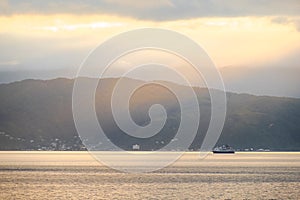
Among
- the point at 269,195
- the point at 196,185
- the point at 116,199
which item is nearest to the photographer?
the point at 116,199

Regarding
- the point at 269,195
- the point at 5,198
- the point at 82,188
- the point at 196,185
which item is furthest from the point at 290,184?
the point at 5,198

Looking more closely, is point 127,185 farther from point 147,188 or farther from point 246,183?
point 246,183

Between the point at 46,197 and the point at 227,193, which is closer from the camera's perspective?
the point at 46,197

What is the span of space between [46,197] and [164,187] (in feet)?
110

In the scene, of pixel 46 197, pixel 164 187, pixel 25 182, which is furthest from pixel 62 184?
pixel 46 197

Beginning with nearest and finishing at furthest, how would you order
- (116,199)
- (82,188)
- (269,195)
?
1. (116,199)
2. (269,195)
3. (82,188)

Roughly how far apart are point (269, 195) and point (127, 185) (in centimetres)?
3670

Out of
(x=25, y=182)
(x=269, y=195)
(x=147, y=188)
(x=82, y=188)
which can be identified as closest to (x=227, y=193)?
(x=269, y=195)

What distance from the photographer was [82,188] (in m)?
149

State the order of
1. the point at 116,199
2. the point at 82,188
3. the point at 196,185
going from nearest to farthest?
the point at 116,199, the point at 82,188, the point at 196,185

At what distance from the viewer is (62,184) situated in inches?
6348

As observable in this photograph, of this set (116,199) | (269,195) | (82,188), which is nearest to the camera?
(116,199)

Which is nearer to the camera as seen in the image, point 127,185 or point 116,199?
point 116,199

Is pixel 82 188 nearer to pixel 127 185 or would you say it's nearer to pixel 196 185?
→ pixel 127 185
